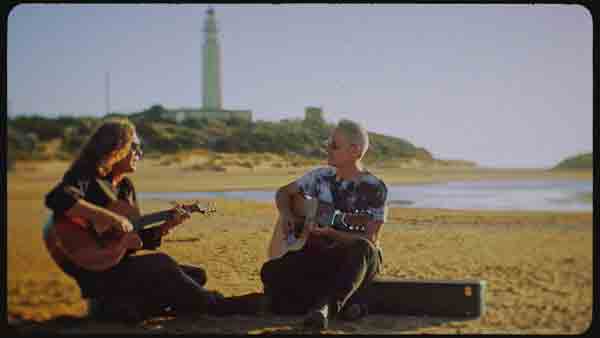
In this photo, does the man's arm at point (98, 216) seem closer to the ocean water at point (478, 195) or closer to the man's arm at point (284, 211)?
the man's arm at point (284, 211)

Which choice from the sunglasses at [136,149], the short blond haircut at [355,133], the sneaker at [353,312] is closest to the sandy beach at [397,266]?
the sneaker at [353,312]

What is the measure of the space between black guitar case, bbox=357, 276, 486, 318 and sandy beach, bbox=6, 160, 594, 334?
75mm

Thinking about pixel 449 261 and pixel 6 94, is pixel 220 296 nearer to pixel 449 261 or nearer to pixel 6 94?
pixel 6 94

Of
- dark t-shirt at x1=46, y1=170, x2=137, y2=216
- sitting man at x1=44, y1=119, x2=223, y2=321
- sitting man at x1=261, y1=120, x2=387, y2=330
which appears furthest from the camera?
sitting man at x1=261, y1=120, x2=387, y2=330

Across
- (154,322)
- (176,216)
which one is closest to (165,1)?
(176,216)

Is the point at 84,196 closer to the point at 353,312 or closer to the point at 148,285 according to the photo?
the point at 148,285

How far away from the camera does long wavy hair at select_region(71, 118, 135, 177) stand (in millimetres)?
4164

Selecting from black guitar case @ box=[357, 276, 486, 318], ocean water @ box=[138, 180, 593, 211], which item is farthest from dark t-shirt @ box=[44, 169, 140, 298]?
ocean water @ box=[138, 180, 593, 211]

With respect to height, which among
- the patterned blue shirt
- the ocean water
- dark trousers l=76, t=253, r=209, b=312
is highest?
the patterned blue shirt

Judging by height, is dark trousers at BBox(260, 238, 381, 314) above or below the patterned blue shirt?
below

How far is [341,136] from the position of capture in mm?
4602

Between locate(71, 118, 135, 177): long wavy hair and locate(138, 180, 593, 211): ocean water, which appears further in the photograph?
locate(138, 180, 593, 211): ocean water

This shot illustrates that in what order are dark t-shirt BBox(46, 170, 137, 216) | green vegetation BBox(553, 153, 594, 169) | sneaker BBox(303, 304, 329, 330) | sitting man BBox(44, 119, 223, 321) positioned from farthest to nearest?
green vegetation BBox(553, 153, 594, 169) → sneaker BBox(303, 304, 329, 330) → sitting man BBox(44, 119, 223, 321) → dark t-shirt BBox(46, 170, 137, 216)

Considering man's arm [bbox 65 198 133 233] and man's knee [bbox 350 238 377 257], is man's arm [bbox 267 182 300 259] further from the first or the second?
man's arm [bbox 65 198 133 233]
